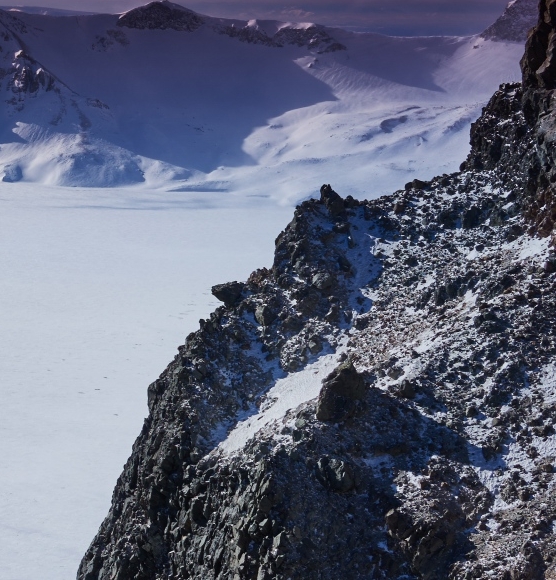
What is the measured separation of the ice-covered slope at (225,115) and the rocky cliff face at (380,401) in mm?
102205

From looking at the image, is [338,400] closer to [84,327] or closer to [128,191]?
[84,327]

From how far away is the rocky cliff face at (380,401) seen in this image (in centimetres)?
1670

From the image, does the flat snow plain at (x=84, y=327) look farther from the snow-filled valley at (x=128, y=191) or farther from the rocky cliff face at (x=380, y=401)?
the rocky cliff face at (x=380, y=401)

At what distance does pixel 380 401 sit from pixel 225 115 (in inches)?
6355

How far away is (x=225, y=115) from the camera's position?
572 ft

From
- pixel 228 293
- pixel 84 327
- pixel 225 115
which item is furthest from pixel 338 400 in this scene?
pixel 225 115

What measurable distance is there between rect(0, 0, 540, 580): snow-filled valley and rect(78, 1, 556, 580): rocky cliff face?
12334 mm

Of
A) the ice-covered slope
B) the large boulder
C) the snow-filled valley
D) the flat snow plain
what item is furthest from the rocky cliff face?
the ice-covered slope

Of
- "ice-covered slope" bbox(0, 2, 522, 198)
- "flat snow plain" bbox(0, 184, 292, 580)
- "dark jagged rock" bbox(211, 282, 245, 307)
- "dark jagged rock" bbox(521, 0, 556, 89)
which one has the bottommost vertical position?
"flat snow plain" bbox(0, 184, 292, 580)

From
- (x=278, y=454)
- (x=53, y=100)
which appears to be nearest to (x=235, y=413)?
(x=278, y=454)

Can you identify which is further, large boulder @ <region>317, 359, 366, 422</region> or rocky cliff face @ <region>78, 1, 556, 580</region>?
large boulder @ <region>317, 359, 366, 422</region>

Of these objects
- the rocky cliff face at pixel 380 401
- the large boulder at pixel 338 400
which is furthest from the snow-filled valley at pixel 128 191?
the large boulder at pixel 338 400

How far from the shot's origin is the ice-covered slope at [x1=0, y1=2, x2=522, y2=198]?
143 m

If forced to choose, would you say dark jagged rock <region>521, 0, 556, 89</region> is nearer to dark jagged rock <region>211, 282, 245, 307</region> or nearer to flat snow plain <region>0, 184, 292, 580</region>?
dark jagged rock <region>211, 282, 245, 307</region>
